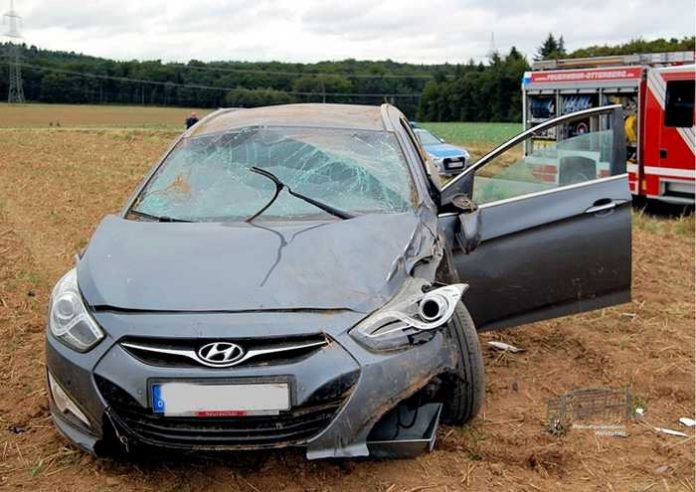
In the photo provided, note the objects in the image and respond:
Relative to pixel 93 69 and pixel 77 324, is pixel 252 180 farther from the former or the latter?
pixel 93 69

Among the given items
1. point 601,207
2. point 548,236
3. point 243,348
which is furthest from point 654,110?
point 243,348

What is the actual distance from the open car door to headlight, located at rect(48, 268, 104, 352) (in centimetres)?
196

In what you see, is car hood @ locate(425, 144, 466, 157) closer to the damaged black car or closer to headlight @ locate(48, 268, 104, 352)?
the damaged black car

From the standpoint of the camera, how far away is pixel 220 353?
104 inches

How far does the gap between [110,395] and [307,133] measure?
2.08 m

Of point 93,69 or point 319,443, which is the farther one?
point 93,69

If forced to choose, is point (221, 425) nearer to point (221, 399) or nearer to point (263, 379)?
point (221, 399)

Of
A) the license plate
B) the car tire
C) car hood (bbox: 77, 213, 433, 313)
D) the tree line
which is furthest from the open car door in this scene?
the tree line

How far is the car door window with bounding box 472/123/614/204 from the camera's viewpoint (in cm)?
453

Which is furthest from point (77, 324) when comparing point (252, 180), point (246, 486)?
point (252, 180)

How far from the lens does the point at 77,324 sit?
9.33 feet

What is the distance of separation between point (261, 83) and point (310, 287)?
59.5 meters

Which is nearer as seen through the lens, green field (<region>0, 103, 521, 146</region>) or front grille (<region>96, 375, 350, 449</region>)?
front grille (<region>96, 375, 350, 449</region>)

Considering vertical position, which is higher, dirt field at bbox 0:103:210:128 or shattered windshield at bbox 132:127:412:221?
dirt field at bbox 0:103:210:128
